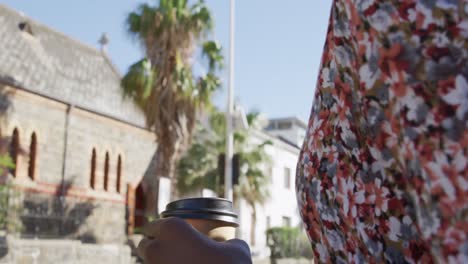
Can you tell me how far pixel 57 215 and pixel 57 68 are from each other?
645 cm

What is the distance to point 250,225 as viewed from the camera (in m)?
34.2

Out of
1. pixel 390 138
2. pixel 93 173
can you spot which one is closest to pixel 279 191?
pixel 93 173

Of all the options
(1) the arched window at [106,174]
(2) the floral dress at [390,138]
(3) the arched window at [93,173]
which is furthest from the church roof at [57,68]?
(2) the floral dress at [390,138]

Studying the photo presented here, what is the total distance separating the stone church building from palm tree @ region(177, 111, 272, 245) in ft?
10.7

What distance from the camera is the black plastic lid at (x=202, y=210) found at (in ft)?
3.87

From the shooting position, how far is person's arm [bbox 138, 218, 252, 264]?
948mm

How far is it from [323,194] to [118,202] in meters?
28.9

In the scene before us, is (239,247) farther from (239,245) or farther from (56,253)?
(56,253)

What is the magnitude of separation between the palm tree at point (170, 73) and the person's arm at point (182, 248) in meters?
19.4

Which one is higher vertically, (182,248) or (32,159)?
(32,159)

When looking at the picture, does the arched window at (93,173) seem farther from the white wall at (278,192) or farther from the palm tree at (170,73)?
the white wall at (278,192)

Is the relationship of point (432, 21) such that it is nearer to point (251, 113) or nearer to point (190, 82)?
point (190, 82)

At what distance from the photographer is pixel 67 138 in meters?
26.1

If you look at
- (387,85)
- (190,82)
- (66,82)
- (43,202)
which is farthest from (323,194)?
(66,82)
